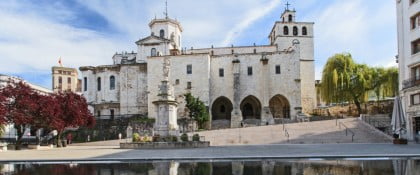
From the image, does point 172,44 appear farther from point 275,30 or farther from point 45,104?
point 45,104

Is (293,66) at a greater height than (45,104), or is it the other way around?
(293,66)

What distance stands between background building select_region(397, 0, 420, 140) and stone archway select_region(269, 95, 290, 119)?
21626 mm

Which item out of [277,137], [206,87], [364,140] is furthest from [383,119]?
[206,87]

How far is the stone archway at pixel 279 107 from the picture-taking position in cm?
5560

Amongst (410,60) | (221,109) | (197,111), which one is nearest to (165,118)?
(410,60)

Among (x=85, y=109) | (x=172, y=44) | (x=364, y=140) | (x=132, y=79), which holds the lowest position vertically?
(x=364, y=140)

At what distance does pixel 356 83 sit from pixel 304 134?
1744cm

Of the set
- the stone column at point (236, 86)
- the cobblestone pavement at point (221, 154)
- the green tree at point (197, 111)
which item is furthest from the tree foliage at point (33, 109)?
the stone column at point (236, 86)

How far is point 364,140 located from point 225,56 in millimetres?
28507

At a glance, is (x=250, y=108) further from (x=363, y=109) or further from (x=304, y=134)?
(x=304, y=134)

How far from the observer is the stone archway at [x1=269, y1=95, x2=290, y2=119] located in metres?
55.6

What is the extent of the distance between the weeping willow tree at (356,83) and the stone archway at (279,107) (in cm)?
796

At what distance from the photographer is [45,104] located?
96.0ft

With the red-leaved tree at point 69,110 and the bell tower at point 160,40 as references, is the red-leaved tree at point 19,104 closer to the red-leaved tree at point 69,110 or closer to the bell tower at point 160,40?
the red-leaved tree at point 69,110
